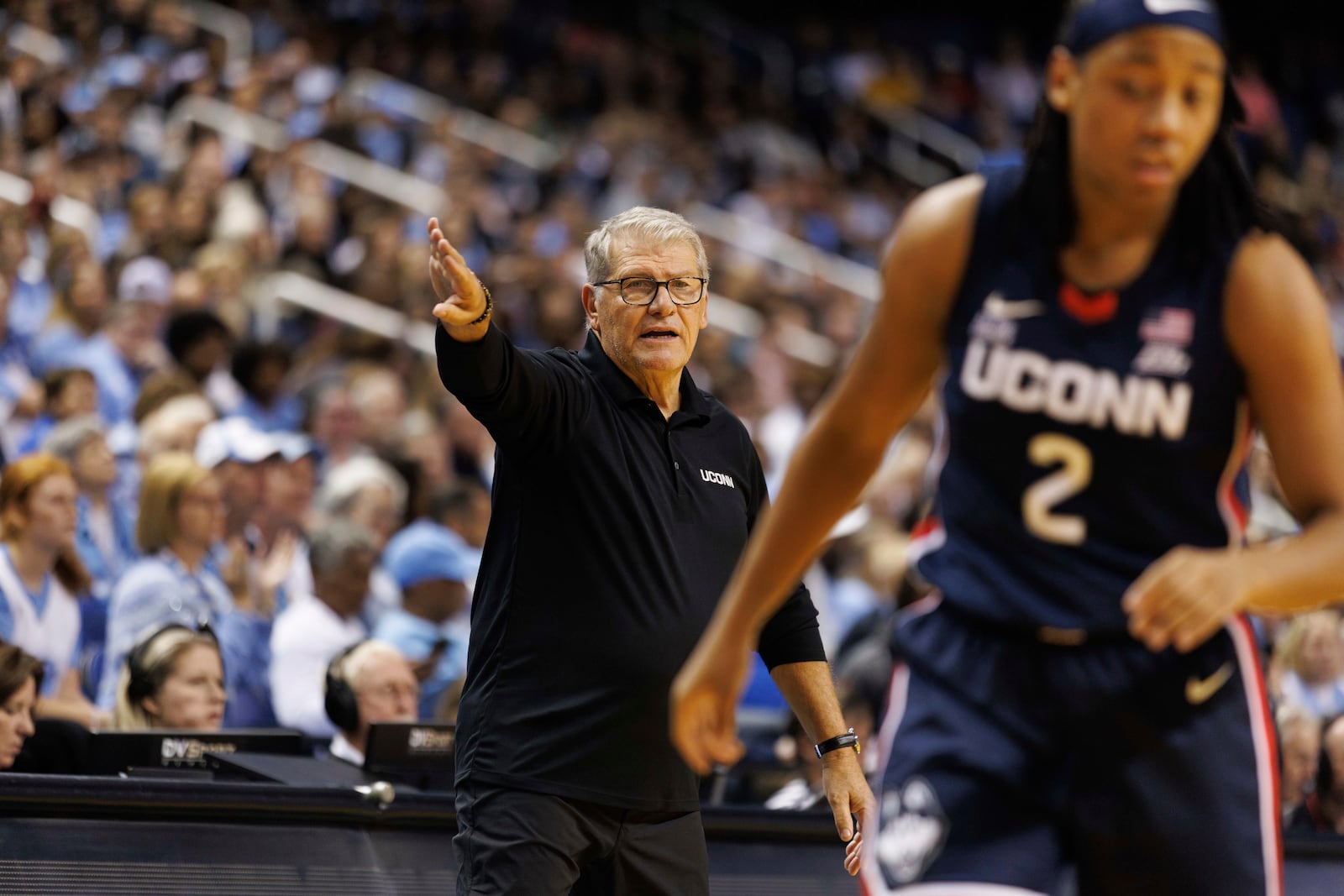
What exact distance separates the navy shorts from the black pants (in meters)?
1.13

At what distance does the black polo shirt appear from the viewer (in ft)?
10.8

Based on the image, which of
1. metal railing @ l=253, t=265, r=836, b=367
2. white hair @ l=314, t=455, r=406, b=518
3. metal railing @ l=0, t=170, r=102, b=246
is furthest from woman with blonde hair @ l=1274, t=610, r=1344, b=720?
metal railing @ l=0, t=170, r=102, b=246

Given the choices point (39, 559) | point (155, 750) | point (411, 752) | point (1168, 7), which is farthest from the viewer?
point (39, 559)

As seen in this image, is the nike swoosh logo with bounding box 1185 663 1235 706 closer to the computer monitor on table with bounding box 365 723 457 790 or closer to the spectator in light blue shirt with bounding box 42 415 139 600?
the computer monitor on table with bounding box 365 723 457 790

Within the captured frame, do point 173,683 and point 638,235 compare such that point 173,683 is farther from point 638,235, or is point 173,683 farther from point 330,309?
point 330,309

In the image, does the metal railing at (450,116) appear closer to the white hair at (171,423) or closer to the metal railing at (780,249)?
the metal railing at (780,249)

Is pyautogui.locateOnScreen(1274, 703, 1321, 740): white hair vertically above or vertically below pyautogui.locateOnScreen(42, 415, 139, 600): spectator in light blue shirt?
below

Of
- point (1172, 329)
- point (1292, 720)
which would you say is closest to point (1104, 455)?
point (1172, 329)

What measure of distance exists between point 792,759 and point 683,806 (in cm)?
274

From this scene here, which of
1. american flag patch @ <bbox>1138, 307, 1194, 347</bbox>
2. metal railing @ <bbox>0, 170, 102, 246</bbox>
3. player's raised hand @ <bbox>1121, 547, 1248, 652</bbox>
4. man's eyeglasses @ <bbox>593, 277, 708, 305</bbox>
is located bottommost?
player's raised hand @ <bbox>1121, 547, 1248, 652</bbox>

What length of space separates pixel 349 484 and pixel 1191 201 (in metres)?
5.10

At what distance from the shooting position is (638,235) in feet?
12.2

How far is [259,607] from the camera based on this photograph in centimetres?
670

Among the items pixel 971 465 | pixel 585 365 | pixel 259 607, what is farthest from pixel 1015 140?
pixel 971 465
